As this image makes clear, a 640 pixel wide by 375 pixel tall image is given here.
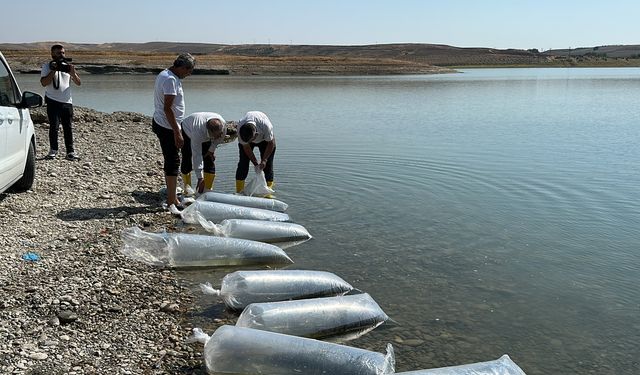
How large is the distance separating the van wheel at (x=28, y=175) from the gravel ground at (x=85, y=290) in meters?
0.15

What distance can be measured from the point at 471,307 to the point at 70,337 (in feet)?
12.5

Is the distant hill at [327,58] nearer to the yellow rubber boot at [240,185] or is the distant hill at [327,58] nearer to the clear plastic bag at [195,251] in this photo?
the yellow rubber boot at [240,185]

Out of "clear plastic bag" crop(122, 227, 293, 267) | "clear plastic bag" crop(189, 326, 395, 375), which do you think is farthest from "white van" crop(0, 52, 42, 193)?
"clear plastic bag" crop(189, 326, 395, 375)

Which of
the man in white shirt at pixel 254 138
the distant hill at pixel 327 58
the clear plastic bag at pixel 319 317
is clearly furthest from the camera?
the distant hill at pixel 327 58

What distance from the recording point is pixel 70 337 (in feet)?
15.8

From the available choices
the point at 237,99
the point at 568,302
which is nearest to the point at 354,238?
the point at 568,302

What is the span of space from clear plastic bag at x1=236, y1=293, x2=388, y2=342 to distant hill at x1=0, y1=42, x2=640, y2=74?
214 feet

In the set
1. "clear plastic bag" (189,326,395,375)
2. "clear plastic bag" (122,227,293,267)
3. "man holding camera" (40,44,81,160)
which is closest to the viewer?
"clear plastic bag" (189,326,395,375)

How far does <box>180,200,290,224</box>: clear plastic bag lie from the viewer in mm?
8242

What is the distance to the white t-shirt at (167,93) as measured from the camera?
815cm

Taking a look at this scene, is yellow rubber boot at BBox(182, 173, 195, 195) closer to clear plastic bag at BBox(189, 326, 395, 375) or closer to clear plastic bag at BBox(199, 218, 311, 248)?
clear plastic bag at BBox(199, 218, 311, 248)

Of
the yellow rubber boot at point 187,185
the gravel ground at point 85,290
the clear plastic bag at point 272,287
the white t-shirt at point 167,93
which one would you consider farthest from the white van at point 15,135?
the clear plastic bag at point 272,287

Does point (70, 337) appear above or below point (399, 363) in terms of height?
above

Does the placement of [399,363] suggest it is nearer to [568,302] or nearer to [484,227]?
[568,302]
